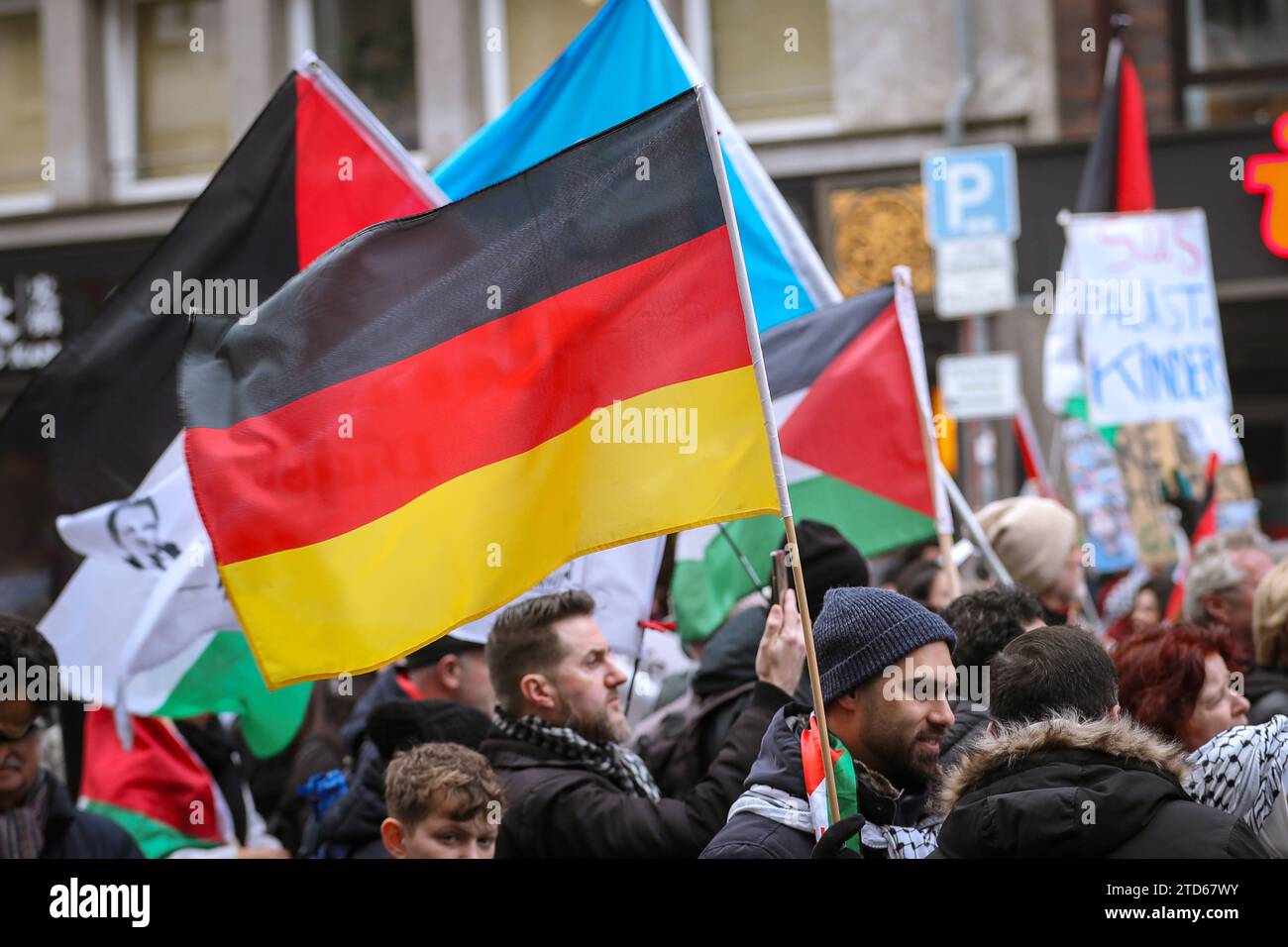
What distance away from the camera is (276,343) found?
3.64 meters

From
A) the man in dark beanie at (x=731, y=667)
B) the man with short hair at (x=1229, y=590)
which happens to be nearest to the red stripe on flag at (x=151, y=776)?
the man in dark beanie at (x=731, y=667)

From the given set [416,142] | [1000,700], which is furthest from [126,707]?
[416,142]

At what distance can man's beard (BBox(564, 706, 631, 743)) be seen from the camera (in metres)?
4.21

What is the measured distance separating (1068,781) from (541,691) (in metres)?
1.70

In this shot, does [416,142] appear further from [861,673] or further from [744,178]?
→ [861,673]

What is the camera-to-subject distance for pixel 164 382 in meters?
5.19

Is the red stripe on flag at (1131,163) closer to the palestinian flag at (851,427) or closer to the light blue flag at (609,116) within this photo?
the palestinian flag at (851,427)

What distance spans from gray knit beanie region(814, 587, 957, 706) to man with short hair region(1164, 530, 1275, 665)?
85.2 inches

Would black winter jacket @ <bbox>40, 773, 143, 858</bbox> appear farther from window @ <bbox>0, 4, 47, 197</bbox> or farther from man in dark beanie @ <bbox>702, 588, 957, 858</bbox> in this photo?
window @ <bbox>0, 4, 47, 197</bbox>

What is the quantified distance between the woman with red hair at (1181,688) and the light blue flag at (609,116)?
212 centimetres

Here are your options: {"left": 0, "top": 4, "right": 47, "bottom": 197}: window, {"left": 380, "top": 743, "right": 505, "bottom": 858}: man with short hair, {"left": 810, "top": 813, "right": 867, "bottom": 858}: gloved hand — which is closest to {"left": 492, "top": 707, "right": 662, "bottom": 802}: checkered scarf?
{"left": 380, "top": 743, "right": 505, "bottom": 858}: man with short hair

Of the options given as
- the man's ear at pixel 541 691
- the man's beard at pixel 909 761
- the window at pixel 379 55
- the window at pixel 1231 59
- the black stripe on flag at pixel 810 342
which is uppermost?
the window at pixel 379 55

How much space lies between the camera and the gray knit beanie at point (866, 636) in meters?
3.39
